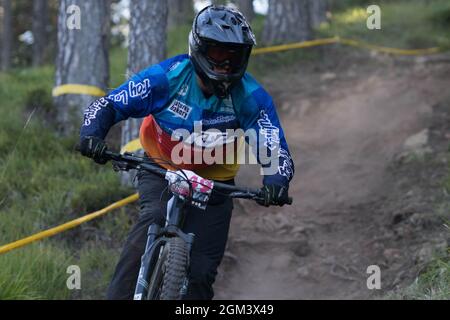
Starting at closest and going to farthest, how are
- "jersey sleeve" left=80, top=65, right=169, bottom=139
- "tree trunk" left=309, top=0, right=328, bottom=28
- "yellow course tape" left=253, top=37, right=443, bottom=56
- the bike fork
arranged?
the bike fork
"jersey sleeve" left=80, top=65, right=169, bottom=139
"yellow course tape" left=253, top=37, right=443, bottom=56
"tree trunk" left=309, top=0, right=328, bottom=28

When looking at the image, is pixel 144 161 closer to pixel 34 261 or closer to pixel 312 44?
pixel 34 261

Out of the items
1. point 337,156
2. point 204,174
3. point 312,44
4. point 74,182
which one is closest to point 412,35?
point 312,44

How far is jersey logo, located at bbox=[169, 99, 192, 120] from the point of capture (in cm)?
459

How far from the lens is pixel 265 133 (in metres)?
4.57

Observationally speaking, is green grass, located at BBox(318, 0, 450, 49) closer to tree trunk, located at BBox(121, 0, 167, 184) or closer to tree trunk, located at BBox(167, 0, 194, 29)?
tree trunk, located at BBox(167, 0, 194, 29)

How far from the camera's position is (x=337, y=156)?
9344 mm

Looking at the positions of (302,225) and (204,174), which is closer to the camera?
(204,174)

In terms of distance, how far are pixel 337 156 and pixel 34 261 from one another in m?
4.89

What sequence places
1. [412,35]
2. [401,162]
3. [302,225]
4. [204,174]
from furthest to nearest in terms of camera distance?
[412,35] → [401,162] → [302,225] → [204,174]

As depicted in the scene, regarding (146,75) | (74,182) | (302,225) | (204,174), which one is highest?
(146,75)

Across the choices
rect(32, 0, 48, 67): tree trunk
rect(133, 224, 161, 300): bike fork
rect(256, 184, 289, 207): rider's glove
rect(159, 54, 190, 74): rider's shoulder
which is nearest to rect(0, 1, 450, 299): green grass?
rect(133, 224, 161, 300): bike fork

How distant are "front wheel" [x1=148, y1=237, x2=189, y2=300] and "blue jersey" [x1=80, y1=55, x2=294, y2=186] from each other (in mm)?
900

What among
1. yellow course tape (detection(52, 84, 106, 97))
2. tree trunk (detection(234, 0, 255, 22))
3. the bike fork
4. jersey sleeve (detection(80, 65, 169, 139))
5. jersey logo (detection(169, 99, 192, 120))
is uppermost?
tree trunk (detection(234, 0, 255, 22))

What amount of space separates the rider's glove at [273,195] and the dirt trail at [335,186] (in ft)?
7.41
